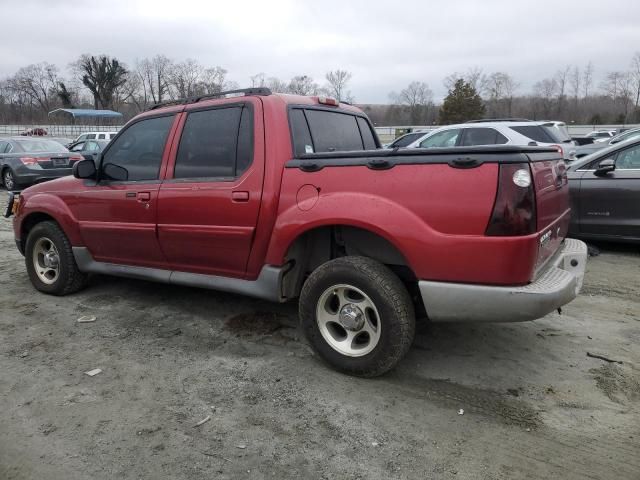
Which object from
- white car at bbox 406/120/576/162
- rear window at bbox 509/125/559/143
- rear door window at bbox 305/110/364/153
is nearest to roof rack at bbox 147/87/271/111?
rear door window at bbox 305/110/364/153

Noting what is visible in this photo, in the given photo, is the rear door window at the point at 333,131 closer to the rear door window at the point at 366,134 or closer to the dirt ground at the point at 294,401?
the rear door window at the point at 366,134

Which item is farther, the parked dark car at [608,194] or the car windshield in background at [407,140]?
the car windshield in background at [407,140]

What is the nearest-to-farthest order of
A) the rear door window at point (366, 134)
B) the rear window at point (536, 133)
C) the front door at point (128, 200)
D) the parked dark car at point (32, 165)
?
the front door at point (128, 200)
the rear door window at point (366, 134)
the rear window at point (536, 133)
the parked dark car at point (32, 165)

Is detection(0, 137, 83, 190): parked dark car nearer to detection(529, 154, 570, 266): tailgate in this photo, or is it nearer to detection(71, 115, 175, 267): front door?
detection(71, 115, 175, 267): front door

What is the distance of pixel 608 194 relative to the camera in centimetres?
643

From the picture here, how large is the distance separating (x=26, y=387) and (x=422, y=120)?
7351 cm

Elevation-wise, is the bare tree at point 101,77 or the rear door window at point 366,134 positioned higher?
the bare tree at point 101,77

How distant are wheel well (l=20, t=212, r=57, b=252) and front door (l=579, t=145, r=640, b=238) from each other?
6330 millimetres

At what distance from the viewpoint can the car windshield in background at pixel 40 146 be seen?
1446 centimetres

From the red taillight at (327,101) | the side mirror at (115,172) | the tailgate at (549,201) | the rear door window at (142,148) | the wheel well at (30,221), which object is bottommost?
the wheel well at (30,221)

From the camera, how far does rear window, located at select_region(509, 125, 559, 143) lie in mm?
9664

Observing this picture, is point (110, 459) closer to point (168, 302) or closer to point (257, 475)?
point (257, 475)

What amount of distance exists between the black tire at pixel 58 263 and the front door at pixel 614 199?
6.09m

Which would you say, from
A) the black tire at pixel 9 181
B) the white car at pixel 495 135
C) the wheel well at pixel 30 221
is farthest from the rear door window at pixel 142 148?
the black tire at pixel 9 181
